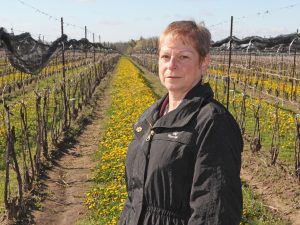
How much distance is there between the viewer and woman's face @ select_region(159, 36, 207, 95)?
203 cm

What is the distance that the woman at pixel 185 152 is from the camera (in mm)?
1723

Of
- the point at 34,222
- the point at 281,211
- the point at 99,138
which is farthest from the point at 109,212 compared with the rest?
the point at 99,138

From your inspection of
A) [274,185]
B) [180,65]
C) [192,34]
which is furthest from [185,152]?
[274,185]

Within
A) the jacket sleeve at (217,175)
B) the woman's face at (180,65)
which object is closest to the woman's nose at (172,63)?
the woman's face at (180,65)

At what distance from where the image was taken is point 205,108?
1843 millimetres

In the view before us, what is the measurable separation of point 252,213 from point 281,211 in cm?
77

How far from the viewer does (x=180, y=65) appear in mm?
2057

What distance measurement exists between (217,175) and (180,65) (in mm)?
668

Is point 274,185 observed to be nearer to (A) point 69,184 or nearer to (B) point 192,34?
(A) point 69,184

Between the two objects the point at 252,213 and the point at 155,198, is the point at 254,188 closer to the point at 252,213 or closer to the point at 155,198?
the point at 252,213

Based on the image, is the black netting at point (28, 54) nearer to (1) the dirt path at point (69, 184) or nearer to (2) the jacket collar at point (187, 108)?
(1) the dirt path at point (69, 184)

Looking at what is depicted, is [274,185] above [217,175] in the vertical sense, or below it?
below

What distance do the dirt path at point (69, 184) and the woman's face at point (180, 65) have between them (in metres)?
4.86

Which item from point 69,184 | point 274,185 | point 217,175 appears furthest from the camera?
point 69,184
